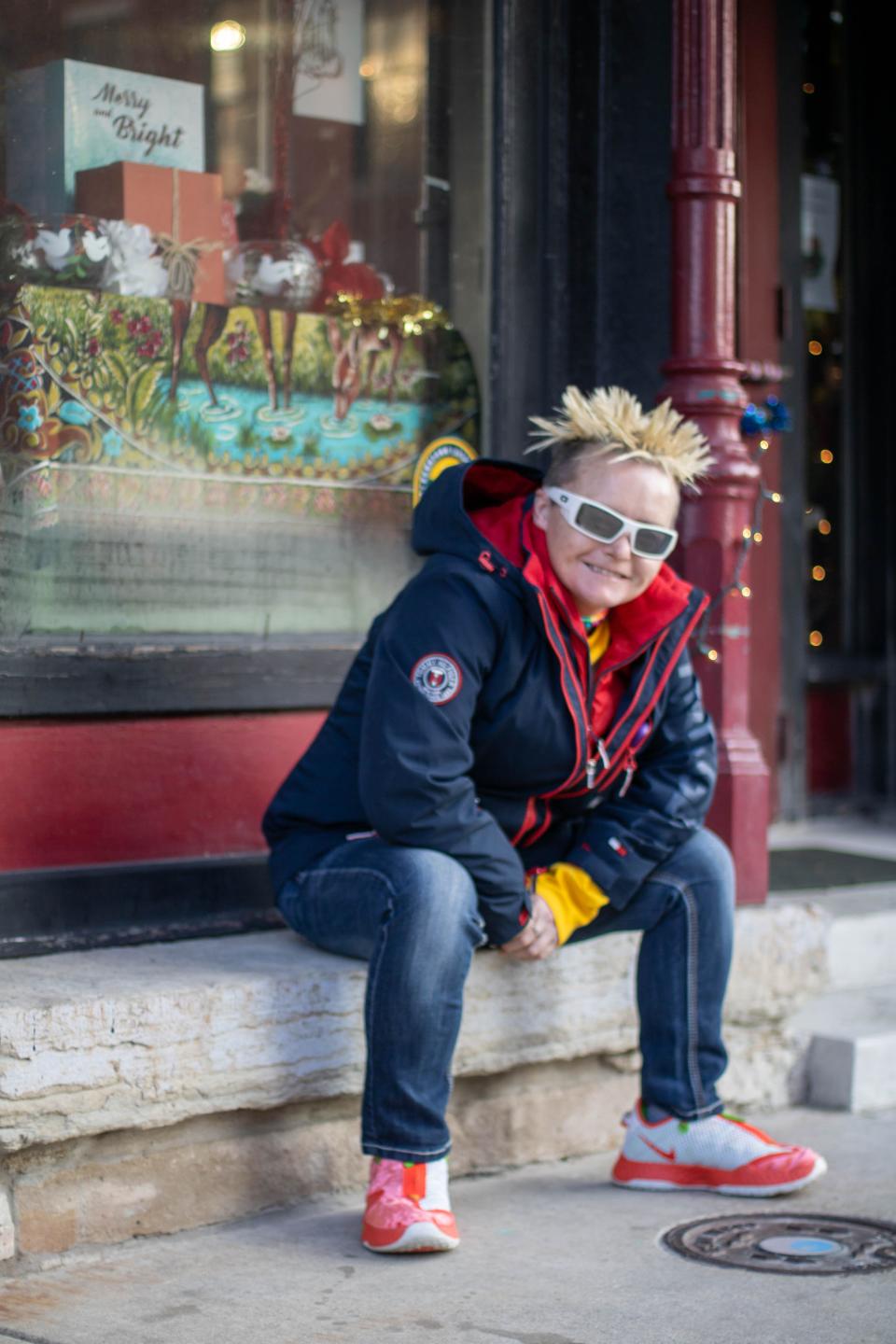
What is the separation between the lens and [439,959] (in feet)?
10.2

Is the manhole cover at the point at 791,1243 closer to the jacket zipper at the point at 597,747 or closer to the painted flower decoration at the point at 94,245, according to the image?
the jacket zipper at the point at 597,747

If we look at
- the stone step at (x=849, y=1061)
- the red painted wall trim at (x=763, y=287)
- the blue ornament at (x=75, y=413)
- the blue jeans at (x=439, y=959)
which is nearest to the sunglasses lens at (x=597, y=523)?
the blue jeans at (x=439, y=959)

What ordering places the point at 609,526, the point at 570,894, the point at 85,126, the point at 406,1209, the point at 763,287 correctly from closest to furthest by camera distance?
the point at 406,1209 < the point at 609,526 < the point at 570,894 < the point at 85,126 < the point at 763,287

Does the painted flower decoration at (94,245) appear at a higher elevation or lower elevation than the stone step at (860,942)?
higher

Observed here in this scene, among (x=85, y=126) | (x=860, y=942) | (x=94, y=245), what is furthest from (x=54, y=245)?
(x=860, y=942)

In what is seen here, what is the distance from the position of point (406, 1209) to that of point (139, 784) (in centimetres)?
108

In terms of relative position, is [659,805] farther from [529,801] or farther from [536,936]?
[536,936]

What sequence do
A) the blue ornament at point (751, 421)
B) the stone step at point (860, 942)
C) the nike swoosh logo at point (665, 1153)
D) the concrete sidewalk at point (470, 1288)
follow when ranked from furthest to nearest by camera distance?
the stone step at point (860, 942), the blue ornament at point (751, 421), the nike swoosh logo at point (665, 1153), the concrete sidewalk at point (470, 1288)

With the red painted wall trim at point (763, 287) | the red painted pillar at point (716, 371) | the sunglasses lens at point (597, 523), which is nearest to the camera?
the sunglasses lens at point (597, 523)

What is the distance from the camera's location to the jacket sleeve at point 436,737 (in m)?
3.18

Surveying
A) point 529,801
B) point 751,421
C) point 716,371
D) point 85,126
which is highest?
point 85,126

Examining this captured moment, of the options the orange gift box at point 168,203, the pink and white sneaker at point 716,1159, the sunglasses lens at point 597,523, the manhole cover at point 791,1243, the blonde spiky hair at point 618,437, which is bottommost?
the manhole cover at point 791,1243

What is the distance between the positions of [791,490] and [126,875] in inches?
123

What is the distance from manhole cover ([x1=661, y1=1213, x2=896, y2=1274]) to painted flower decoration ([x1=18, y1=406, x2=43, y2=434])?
1.94m
